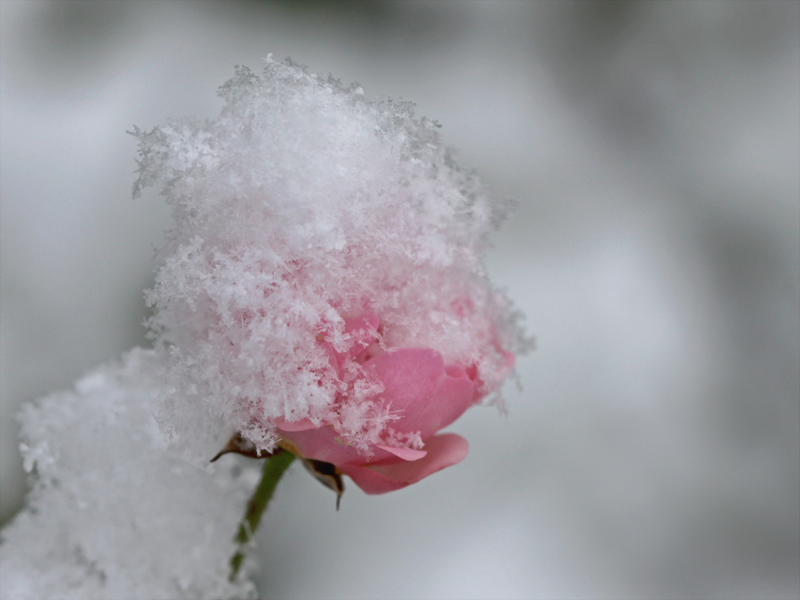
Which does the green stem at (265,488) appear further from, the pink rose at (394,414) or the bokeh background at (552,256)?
the bokeh background at (552,256)

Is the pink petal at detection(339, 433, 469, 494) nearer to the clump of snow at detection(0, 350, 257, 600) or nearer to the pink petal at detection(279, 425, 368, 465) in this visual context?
the pink petal at detection(279, 425, 368, 465)

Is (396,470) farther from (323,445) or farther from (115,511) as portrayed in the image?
(115,511)

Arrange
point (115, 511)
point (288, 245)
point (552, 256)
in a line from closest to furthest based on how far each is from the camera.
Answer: point (288, 245) → point (115, 511) → point (552, 256)

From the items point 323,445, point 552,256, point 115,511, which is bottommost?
point 115,511

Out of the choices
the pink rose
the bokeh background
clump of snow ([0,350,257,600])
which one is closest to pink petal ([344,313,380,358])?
the pink rose

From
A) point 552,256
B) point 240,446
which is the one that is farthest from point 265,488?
point 552,256

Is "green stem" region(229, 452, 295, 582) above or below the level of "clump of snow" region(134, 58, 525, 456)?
below

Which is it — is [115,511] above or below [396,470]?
below
